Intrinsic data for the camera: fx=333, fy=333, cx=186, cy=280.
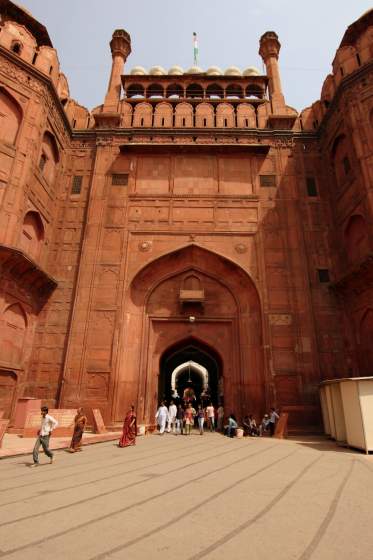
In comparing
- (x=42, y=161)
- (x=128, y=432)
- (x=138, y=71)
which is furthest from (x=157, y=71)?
(x=128, y=432)

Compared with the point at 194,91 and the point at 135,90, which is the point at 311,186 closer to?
the point at 194,91

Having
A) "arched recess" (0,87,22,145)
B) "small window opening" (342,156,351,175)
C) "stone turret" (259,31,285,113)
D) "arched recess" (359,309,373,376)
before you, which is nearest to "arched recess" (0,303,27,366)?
"arched recess" (0,87,22,145)

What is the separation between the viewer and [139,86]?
18.4m

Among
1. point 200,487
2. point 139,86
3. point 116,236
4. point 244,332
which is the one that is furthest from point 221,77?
point 200,487

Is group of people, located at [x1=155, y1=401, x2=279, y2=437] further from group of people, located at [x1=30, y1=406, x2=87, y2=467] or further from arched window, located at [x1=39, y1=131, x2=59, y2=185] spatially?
arched window, located at [x1=39, y1=131, x2=59, y2=185]

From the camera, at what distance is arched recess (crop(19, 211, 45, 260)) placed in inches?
471

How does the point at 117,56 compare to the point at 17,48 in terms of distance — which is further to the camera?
the point at 117,56

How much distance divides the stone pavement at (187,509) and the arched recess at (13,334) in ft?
16.6

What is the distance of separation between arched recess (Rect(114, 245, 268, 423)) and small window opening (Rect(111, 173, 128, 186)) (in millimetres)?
4021

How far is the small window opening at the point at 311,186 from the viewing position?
14655 millimetres

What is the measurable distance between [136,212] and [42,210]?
3707 millimetres

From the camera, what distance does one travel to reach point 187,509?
348cm

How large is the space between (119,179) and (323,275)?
31.4 ft

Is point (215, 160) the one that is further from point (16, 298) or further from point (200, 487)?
point (200, 487)
